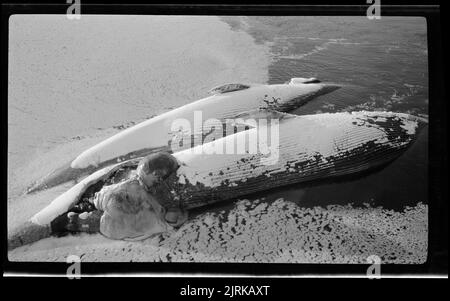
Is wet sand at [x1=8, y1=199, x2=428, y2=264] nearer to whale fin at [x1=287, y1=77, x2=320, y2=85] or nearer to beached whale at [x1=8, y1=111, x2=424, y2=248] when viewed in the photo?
beached whale at [x1=8, y1=111, x2=424, y2=248]

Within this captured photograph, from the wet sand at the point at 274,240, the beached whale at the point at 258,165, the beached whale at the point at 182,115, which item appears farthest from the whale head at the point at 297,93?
the wet sand at the point at 274,240

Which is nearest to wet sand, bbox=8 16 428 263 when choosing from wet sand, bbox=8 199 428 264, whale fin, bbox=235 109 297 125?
wet sand, bbox=8 199 428 264

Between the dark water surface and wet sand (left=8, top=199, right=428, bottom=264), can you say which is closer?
wet sand (left=8, top=199, right=428, bottom=264)

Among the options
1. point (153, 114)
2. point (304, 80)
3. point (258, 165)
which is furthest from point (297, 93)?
point (153, 114)

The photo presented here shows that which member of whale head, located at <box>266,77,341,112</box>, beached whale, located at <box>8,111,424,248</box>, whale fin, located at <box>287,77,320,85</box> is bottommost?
beached whale, located at <box>8,111,424,248</box>
